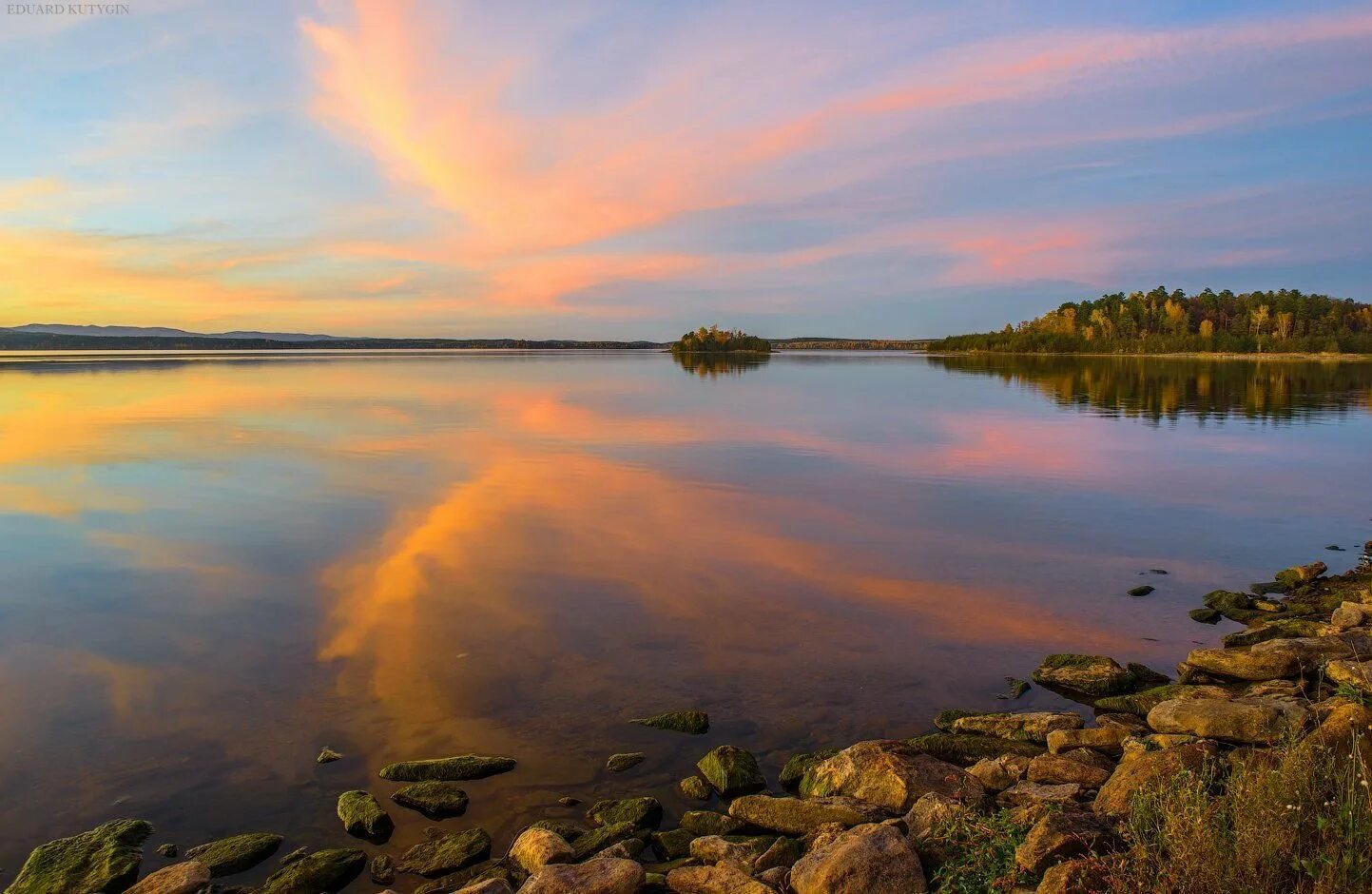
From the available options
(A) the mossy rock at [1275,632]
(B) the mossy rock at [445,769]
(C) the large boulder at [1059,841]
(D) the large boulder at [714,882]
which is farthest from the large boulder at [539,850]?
(A) the mossy rock at [1275,632]

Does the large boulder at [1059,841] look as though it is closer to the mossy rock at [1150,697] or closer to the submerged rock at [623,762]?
the submerged rock at [623,762]

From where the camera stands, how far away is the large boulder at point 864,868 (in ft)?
19.9

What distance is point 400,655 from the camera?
12.1 m

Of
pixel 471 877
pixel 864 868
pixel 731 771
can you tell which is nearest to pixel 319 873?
pixel 471 877

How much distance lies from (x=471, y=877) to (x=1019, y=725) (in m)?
6.19

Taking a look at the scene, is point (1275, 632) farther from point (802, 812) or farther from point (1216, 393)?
point (1216, 393)

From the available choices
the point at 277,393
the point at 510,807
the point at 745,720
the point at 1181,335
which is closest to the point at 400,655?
the point at 510,807

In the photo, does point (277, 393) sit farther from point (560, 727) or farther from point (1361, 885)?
point (1361, 885)

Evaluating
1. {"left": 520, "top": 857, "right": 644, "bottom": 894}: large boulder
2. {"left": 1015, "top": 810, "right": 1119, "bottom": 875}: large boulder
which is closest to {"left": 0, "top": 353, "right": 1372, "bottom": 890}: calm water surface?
{"left": 520, "top": 857, "right": 644, "bottom": 894}: large boulder

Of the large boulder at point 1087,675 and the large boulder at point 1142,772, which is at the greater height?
the large boulder at point 1142,772

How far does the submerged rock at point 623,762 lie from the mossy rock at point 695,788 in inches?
27.3

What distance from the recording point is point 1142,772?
705 centimetres

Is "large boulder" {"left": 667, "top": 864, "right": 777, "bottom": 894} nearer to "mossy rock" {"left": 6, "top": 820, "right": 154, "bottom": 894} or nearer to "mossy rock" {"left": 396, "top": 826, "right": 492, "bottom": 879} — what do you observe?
"mossy rock" {"left": 396, "top": 826, "right": 492, "bottom": 879}

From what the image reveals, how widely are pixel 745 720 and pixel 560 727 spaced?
7.32 feet
